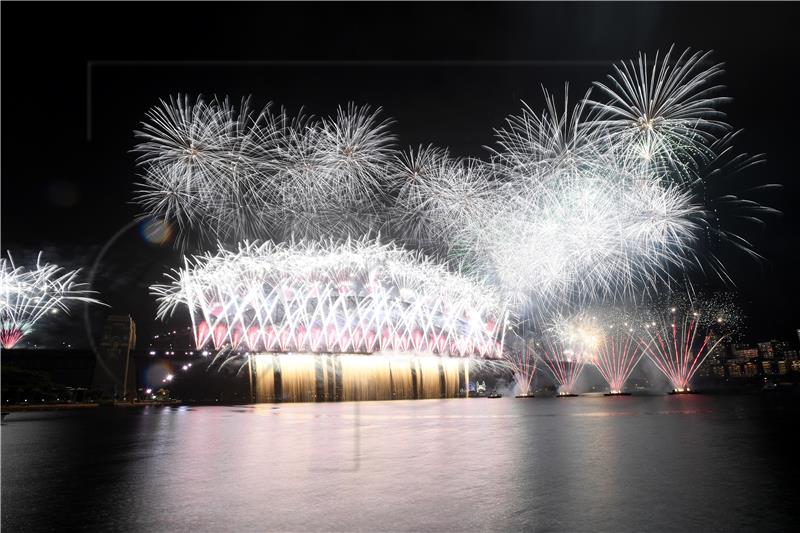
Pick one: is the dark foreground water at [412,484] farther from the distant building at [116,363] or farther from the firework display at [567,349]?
the firework display at [567,349]

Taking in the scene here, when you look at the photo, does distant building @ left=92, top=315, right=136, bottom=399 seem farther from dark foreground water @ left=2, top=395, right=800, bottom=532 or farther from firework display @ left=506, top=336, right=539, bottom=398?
firework display @ left=506, top=336, right=539, bottom=398

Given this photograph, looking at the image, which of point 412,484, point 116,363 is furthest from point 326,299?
point 412,484

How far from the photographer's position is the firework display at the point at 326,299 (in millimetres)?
57531

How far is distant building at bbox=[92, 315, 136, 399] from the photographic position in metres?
65.1

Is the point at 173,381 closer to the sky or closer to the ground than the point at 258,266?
closer to the ground

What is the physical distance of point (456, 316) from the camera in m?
77.4

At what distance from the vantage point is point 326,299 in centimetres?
7206

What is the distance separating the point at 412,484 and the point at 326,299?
61242 mm

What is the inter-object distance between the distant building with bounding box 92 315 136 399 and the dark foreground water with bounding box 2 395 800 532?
4858 cm

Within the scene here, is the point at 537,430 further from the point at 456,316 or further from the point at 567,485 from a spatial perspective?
the point at 456,316

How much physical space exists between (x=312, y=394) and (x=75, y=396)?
1095 inches

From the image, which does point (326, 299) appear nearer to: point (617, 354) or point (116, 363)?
point (116, 363)

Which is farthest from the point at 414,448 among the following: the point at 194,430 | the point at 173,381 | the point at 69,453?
the point at 173,381

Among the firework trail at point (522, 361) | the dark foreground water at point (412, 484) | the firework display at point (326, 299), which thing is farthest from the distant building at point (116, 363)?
the firework trail at point (522, 361)
